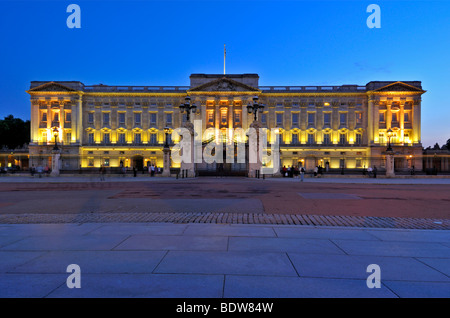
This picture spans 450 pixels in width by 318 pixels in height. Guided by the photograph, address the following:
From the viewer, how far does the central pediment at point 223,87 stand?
71000mm

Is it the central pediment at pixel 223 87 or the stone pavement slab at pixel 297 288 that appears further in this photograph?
the central pediment at pixel 223 87

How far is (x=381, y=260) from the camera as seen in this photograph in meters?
5.24

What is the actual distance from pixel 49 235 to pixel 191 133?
32355 mm

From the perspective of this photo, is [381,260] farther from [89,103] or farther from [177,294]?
[89,103]

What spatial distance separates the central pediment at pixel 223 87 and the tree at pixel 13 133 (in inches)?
2203

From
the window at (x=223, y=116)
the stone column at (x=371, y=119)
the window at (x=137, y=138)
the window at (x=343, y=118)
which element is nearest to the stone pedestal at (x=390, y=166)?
the stone column at (x=371, y=119)

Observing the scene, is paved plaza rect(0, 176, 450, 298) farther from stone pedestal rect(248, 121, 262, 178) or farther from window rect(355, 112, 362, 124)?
window rect(355, 112, 362, 124)

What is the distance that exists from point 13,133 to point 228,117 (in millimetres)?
64122

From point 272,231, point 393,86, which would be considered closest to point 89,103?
point 393,86

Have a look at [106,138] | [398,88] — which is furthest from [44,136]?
[398,88]

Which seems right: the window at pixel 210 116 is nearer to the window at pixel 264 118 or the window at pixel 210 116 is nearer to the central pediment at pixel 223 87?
the central pediment at pixel 223 87

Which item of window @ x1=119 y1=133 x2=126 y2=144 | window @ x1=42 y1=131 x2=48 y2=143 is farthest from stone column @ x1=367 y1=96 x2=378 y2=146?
window @ x1=42 y1=131 x2=48 y2=143

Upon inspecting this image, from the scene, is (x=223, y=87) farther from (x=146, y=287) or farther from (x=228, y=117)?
(x=146, y=287)

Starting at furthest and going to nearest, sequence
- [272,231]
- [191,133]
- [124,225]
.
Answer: [191,133] < [124,225] < [272,231]
